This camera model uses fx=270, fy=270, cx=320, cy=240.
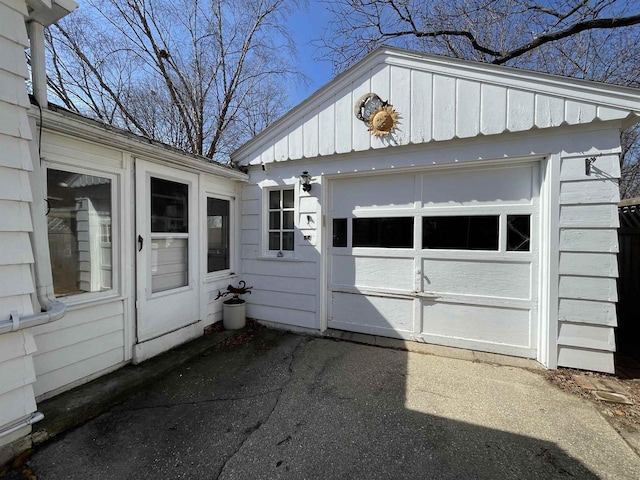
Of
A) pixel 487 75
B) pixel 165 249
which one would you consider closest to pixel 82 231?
pixel 165 249

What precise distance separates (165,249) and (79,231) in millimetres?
935

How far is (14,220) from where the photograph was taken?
1900 millimetres

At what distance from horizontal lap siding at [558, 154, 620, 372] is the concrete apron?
72 centimetres

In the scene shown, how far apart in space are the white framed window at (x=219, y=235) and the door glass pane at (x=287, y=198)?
0.92 meters

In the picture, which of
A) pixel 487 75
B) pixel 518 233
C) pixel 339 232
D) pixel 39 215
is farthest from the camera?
pixel 339 232

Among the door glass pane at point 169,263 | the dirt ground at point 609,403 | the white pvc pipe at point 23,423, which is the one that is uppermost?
the door glass pane at point 169,263

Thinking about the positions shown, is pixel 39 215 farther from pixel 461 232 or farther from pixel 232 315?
pixel 461 232

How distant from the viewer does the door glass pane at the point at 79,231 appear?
8.56 feet

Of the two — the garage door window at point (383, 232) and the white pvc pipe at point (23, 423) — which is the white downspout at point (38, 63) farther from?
the garage door window at point (383, 232)

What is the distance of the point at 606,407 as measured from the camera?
8.05 ft

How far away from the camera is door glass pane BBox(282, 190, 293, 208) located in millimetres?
4445

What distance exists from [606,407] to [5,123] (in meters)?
5.34

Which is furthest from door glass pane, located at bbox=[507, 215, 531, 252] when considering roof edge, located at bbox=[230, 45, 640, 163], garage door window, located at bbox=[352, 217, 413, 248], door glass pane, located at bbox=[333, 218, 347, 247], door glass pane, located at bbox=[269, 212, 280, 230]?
door glass pane, located at bbox=[269, 212, 280, 230]

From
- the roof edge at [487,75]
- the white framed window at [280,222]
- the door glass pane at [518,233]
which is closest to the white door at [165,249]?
the white framed window at [280,222]
